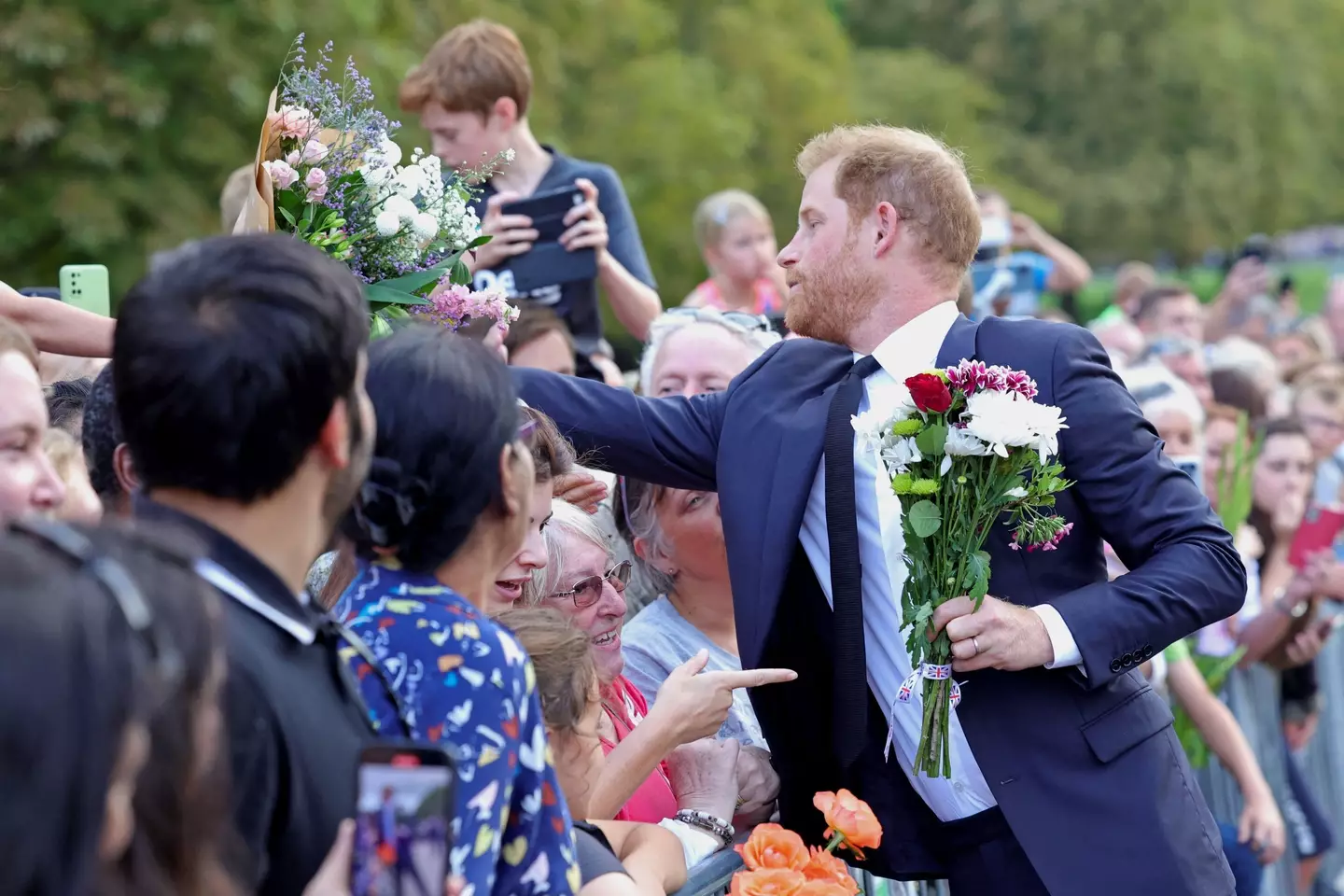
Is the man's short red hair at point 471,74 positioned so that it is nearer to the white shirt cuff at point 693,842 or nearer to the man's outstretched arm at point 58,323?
the man's outstretched arm at point 58,323

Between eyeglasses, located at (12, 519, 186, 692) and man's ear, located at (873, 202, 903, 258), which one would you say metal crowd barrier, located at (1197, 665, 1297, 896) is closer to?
man's ear, located at (873, 202, 903, 258)

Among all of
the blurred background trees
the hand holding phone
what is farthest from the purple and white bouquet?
the hand holding phone

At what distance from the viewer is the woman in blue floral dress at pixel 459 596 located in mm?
2053

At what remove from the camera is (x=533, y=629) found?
2.91 meters

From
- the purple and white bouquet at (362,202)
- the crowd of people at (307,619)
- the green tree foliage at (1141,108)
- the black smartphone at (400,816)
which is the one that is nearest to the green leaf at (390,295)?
the purple and white bouquet at (362,202)

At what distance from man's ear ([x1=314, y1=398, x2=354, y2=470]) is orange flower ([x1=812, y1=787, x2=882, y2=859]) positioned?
5.48 feet

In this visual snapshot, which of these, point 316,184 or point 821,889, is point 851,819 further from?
point 316,184

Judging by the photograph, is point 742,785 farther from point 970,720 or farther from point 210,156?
point 210,156

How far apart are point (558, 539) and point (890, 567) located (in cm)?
77

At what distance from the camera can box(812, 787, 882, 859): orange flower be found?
10.8 ft

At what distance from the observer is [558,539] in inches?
148

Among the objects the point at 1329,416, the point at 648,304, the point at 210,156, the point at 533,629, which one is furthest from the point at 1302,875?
the point at 210,156

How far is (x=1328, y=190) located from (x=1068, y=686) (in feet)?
137

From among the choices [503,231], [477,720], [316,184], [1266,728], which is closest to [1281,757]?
[1266,728]
